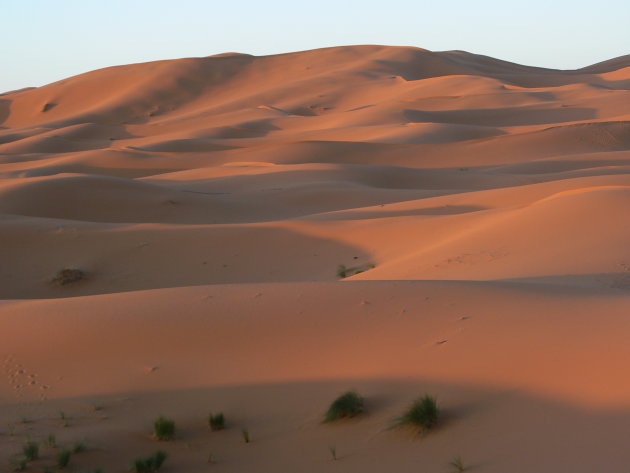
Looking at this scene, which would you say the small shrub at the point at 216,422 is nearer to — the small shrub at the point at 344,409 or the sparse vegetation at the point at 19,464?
the small shrub at the point at 344,409

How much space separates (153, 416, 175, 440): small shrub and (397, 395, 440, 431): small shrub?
1463mm

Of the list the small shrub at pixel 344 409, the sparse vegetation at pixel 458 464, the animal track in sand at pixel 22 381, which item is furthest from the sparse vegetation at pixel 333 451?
the animal track in sand at pixel 22 381

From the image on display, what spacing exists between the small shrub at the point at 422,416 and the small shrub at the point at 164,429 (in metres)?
1.46

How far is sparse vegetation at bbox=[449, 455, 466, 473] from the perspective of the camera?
4508 millimetres

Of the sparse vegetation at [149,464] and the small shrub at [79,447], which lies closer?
the sparse vegetation at [149,464]

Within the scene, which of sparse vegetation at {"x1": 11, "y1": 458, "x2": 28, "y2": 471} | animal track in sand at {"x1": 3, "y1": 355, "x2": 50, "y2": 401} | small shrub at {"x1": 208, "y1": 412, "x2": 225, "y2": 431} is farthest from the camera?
animal track in sand at {"x1": 3, "y1": 355, "x2": 50, "y2": 401}

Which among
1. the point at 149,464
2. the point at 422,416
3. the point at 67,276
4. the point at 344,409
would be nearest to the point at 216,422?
the point at 149,464

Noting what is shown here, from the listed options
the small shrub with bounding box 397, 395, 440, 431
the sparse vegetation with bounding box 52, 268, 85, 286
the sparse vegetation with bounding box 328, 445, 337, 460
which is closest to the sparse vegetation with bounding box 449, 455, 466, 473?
the small shrub with bounding box 397, 395, 440, 431

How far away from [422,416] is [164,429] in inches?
64.4

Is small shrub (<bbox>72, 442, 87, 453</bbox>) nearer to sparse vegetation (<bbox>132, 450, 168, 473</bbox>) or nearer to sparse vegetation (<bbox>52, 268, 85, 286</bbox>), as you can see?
sparse vegetation (<bbox>132, 450, 168, 473</bbox>)

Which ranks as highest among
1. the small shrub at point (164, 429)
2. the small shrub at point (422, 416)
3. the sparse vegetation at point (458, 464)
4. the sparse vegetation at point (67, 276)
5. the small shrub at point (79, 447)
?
the small shrub at point (422, 416)

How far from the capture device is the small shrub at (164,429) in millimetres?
5543

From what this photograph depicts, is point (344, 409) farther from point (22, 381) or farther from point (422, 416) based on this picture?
point (22, 381)

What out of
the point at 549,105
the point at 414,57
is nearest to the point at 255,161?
the point at 549,105
